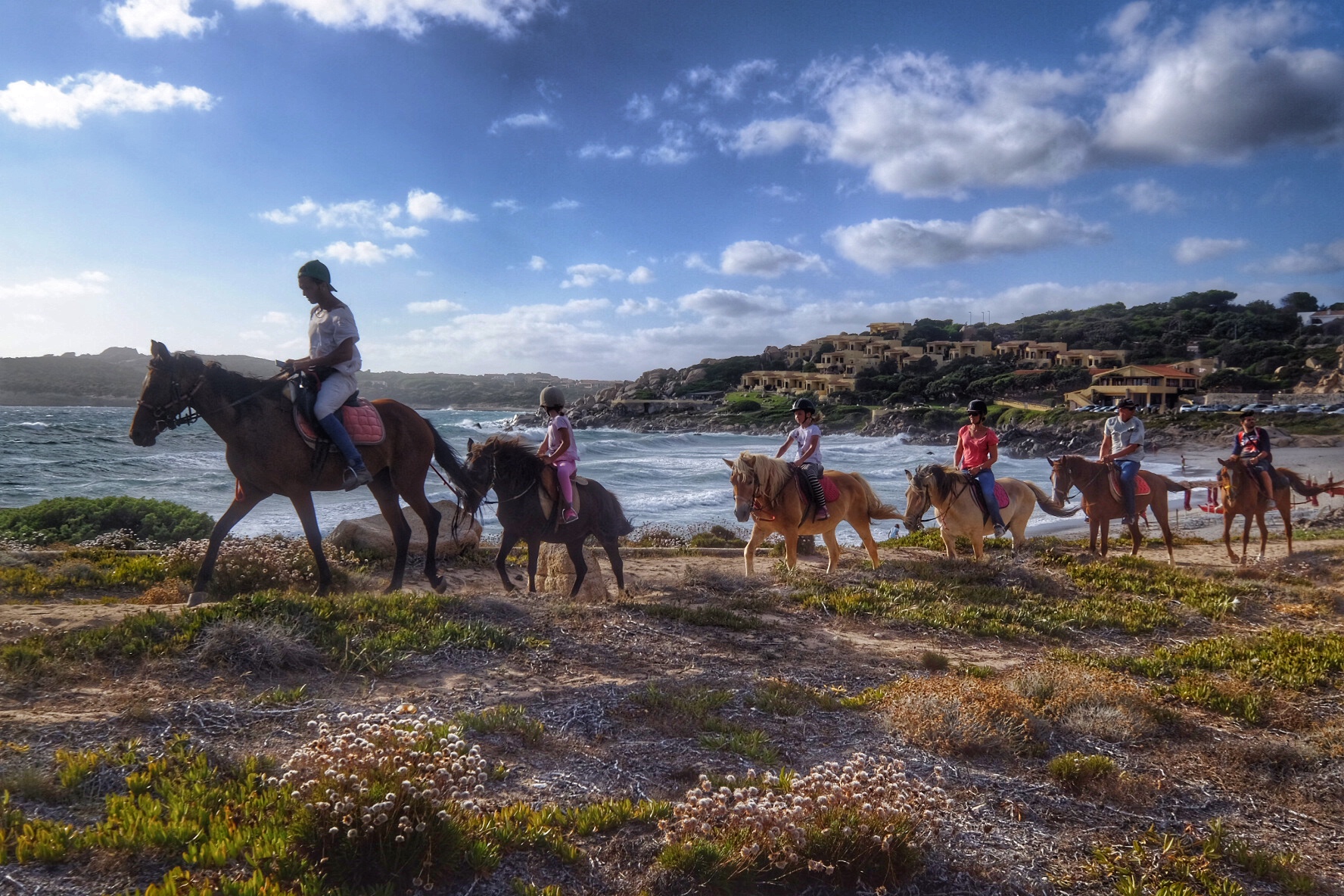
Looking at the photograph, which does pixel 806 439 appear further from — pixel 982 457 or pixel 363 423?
pixel 363 423

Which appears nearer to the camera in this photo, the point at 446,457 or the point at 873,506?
the point at 446,457

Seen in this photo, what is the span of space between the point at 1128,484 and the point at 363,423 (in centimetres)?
1281

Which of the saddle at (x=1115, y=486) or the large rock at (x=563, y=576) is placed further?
the saddle at (x=1115, y=486)

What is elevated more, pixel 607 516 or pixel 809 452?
pixel 809 452

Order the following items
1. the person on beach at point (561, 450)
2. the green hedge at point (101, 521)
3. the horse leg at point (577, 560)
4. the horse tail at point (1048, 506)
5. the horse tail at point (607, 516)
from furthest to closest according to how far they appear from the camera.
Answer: the green hedge at point (101, 521), the horse tail at point (1048, 506), the horse tail at point (607, 516), the horse leg at point (577, 560), the person on beach at point (561, 450)

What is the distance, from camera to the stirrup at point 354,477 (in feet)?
25.0

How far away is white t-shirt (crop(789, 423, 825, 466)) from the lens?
1120 cm

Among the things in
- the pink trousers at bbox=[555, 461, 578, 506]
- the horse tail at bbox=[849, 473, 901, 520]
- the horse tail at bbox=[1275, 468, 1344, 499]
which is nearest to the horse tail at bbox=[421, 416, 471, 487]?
the pink trousers at bbox=[555, 461, 578, 506]

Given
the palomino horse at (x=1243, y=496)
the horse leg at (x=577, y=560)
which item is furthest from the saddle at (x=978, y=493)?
Answer: the horse leg at (x=577, y=560)

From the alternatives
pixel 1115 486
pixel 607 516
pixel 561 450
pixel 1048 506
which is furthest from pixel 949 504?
pixel 561 450

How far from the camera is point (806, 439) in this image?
11.3 metres

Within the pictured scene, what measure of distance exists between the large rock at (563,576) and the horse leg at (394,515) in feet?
7.08

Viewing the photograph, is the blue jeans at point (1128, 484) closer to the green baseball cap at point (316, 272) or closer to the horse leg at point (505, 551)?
the horse leg at point (505, 551)

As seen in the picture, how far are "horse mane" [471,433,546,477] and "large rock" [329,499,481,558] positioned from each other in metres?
2.93
